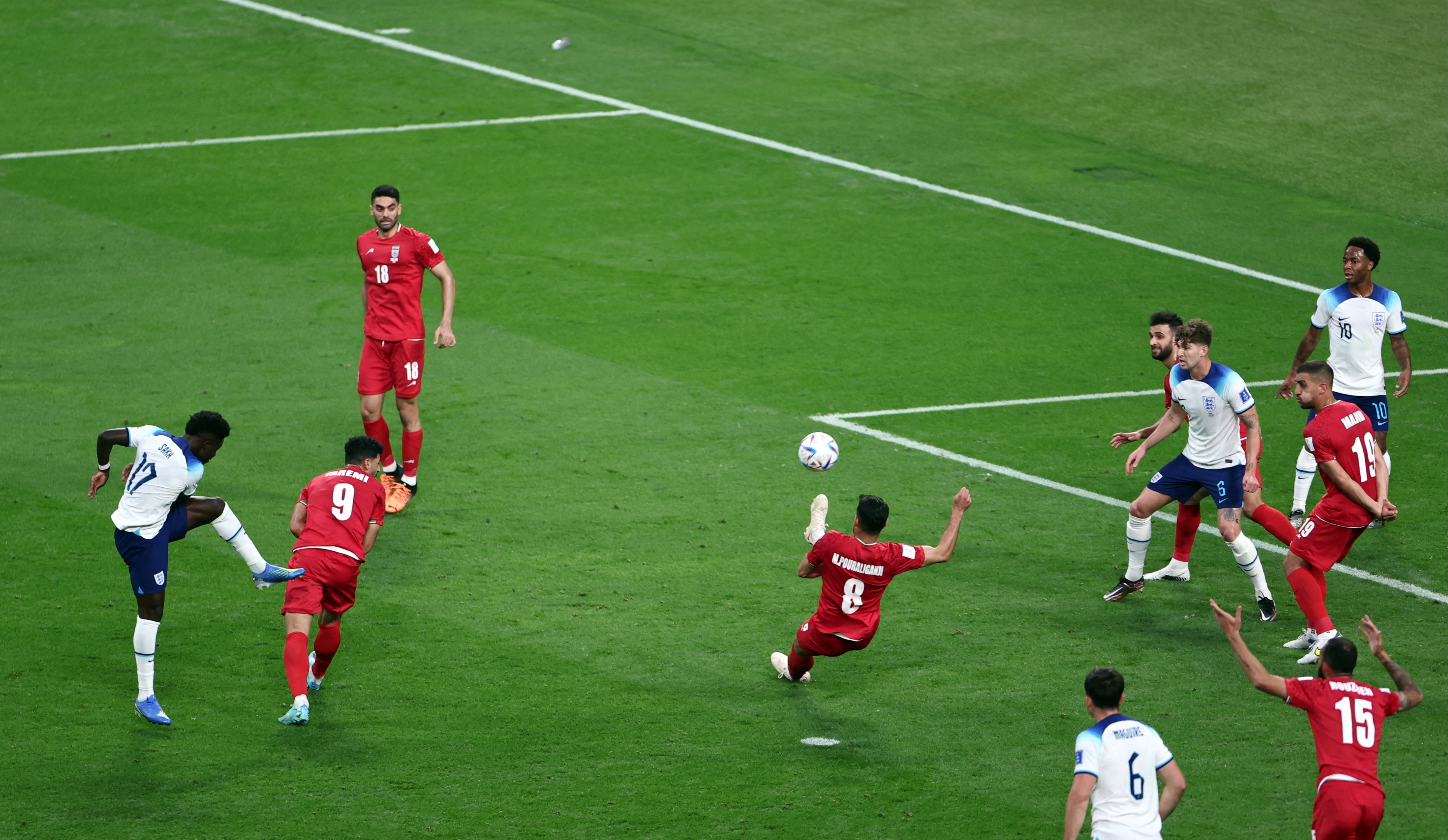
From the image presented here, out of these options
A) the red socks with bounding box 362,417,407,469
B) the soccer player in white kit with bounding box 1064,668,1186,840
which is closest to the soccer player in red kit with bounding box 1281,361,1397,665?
the soccer player in white kit with bounding box 1064,668,1186,840

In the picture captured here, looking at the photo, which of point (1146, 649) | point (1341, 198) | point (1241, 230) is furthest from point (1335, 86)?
point (1146, 649)

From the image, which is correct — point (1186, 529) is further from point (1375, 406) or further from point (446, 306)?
point (446, 306)

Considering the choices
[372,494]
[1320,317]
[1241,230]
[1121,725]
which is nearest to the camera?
[1121,725]

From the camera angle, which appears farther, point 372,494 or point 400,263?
point 400,263

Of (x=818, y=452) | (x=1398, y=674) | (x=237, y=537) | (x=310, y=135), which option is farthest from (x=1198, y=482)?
(x=310, y=135)

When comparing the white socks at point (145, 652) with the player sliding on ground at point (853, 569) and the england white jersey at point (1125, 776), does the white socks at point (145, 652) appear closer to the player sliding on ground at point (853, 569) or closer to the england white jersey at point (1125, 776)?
the player sliding on ground at point (853, 569)

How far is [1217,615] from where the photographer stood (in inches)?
319

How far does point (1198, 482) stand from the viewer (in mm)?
11977

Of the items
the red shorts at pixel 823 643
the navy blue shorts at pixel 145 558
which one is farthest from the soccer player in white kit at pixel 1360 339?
the navy blue shorts at pixel 145 558

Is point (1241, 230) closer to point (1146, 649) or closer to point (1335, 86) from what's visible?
point (1335, 86)

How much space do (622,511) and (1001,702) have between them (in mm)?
4086

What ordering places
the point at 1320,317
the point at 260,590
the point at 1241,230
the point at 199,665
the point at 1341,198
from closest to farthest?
the point at 199,665, the point at 260,590, the point at 1320,317, the point at 1241,230, the point at 1341,198

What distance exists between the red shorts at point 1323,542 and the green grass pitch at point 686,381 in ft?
2.79

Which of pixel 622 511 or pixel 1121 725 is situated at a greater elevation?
pixel 1121 725
